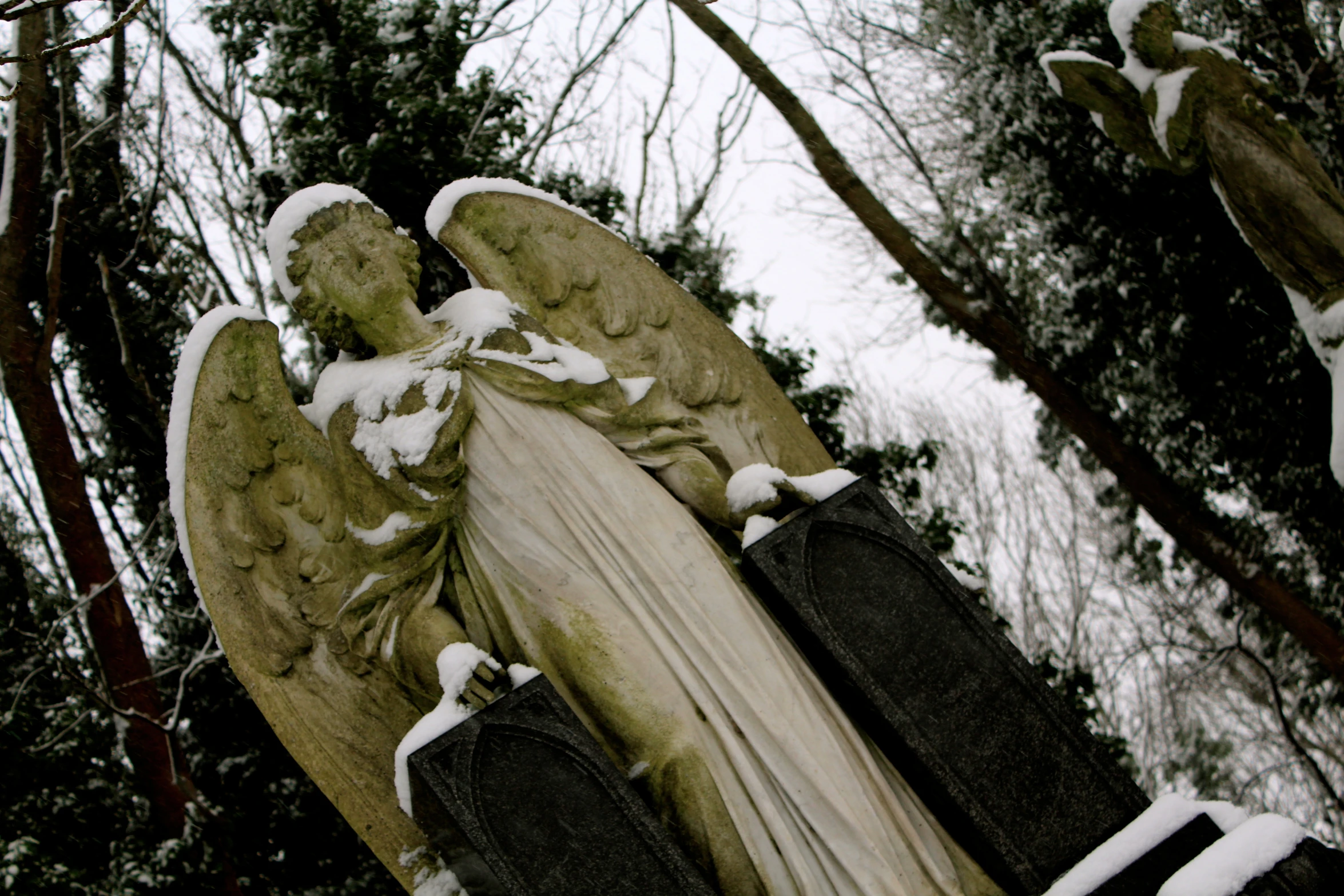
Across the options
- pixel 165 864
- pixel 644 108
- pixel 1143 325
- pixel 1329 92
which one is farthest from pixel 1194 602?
pixel 165 864

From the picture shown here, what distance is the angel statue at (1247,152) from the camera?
5.21 m

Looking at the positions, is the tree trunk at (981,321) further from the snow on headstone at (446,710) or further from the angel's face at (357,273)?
the snow on headstone at (446,710)

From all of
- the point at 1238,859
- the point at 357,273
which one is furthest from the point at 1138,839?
the point at 357,273

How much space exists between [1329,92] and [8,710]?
9.58 m

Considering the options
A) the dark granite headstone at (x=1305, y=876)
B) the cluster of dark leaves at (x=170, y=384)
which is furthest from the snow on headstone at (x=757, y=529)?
the cluster of dark leaves at (x=170, y=384)

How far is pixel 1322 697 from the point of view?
9539 millimetres

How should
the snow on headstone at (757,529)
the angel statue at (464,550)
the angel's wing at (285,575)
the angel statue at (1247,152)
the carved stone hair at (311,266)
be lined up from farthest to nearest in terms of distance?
1. the angel statue at (1247,152)
2. the carved stone hair at (311,266)
3. the angel's wing at (285,575)
4. the snow on headstone at (757,529)
5. the angel statue at (464,550)

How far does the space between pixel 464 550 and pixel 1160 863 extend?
73.4 inches

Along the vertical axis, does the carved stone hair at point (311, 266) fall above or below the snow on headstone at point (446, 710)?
above

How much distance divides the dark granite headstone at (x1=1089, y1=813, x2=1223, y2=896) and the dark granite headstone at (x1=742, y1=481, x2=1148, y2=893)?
0.50 ft

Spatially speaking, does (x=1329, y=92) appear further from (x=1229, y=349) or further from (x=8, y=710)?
(x=8, y=710)

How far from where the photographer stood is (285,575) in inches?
127

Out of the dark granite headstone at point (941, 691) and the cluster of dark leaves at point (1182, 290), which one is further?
the cluster of dark leaves at point (1182, 290)

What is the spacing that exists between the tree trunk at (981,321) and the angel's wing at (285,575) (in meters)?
4.02
